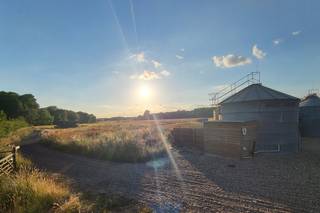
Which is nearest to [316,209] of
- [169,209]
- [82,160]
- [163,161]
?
[169,209]

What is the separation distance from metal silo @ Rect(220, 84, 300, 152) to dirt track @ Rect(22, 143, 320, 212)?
1.66 meters

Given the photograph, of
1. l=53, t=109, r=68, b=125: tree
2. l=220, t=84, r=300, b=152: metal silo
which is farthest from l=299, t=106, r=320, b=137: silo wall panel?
l=53, t=109, r=68, b=125: tree

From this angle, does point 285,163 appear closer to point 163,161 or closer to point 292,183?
point 292,183

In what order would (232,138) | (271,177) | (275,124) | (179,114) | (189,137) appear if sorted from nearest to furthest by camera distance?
(271,177), (232,138), (275,124), (189,137), (179,114)

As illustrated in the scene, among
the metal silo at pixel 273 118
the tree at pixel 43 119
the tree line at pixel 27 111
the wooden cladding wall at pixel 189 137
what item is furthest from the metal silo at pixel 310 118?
the tree at pixel 43 119

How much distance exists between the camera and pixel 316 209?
6648 millimetres

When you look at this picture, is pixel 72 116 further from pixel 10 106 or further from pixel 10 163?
pixel 10 163

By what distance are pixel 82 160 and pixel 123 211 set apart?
9121 mm

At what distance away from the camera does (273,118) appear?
16.7 metres

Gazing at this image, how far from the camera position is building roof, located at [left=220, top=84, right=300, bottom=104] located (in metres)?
16.9

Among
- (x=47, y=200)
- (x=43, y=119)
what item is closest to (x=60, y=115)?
(x=43, y=119)

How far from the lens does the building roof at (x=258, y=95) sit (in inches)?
665

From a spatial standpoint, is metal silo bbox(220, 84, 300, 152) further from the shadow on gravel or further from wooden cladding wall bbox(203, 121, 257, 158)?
wooden cladding wall bbox(203, 121, 257, 158)

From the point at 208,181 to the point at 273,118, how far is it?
32.2ft
